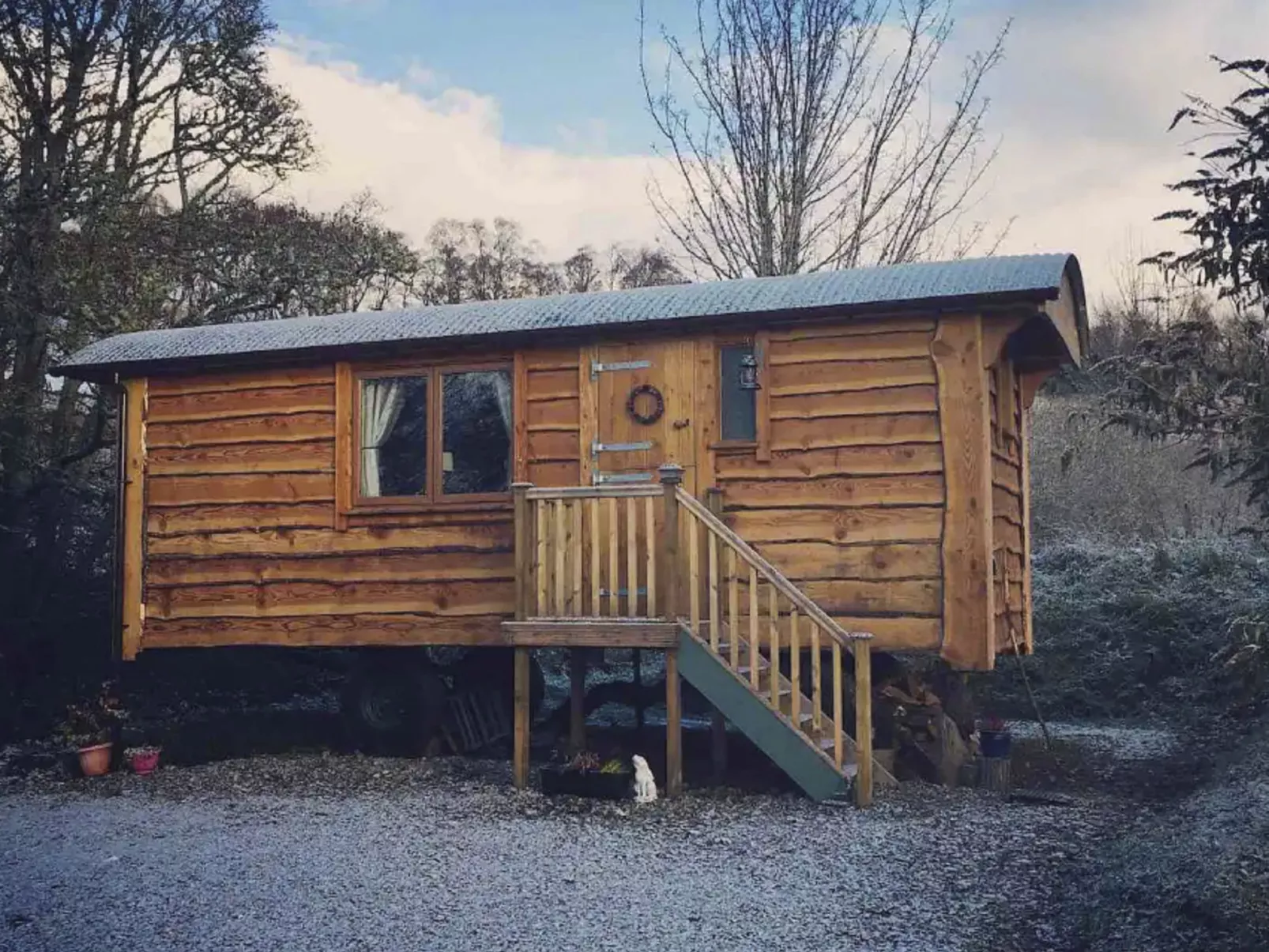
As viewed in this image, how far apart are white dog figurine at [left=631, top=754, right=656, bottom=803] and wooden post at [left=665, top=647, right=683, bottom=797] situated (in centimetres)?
17

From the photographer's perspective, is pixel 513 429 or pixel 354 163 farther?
pixel 354 163

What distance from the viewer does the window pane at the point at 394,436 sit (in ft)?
32.0

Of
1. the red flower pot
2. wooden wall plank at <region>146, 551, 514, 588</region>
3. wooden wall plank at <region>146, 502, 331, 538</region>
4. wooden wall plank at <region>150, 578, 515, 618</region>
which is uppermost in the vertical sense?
wooden wall plank at <region>146, 502, 331, 538</region>

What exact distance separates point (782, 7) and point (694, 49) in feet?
4.81

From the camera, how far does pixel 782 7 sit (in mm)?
18391

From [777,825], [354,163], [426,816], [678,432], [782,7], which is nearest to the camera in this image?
[777,825]

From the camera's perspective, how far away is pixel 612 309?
923 cm

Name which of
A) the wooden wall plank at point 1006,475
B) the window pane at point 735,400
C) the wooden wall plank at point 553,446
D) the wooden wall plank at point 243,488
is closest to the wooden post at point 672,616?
the window pane at point 735,400

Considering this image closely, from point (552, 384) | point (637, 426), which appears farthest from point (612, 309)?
point (637, 426)

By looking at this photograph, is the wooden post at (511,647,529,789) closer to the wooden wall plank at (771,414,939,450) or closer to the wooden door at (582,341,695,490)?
the wooden door at (582,341,695,490)

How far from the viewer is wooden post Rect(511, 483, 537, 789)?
8.45m

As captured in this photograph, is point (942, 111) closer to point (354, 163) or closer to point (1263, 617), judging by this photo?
point (354, 163)

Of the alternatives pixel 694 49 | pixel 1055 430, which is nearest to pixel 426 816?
A: pixel 694 49

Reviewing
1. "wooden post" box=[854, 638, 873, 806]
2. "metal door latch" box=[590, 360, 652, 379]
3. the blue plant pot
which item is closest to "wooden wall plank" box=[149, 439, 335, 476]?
"metal door latch" box=[590, 360, 652, 379]
